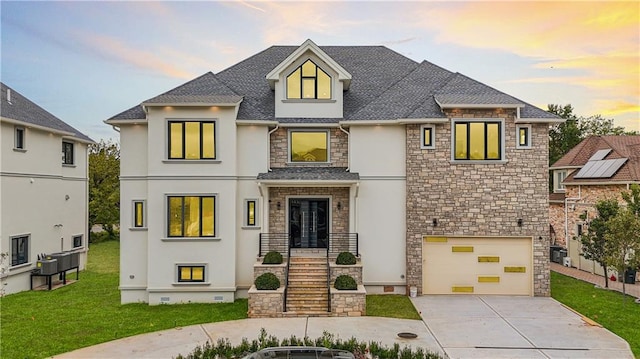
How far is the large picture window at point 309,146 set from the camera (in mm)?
16109

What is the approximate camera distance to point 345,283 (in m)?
12.9

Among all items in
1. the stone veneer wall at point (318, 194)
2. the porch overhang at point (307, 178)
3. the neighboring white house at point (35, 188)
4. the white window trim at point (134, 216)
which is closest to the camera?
the porch overhang at point (307, 178)

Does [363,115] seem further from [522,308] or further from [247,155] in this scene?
[522,308]

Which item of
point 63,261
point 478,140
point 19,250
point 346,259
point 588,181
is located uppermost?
point 478,140

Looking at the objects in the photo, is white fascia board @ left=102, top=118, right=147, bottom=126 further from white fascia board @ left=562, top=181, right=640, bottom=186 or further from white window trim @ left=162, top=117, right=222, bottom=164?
white fascia board @ left=562, top=181, right=640, bottom=186

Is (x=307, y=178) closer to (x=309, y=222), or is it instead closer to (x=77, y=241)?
(x=309, y=222)

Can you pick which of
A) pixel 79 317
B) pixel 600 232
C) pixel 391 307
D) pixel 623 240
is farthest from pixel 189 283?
pixel 600 232

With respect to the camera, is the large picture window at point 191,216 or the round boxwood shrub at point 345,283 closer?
the round boxwood shrub at point 345,283

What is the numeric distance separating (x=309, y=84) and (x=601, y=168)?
1596 centimetres

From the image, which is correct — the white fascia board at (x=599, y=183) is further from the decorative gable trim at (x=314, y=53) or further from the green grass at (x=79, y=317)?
the green grass at (x=79, y=317)

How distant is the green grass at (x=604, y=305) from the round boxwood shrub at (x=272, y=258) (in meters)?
10.5

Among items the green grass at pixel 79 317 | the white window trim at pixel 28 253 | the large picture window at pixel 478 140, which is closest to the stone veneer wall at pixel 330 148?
the large picture window at pixel 478 140

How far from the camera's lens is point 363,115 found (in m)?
15.5

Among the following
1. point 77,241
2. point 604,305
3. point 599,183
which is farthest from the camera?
point 77,241
